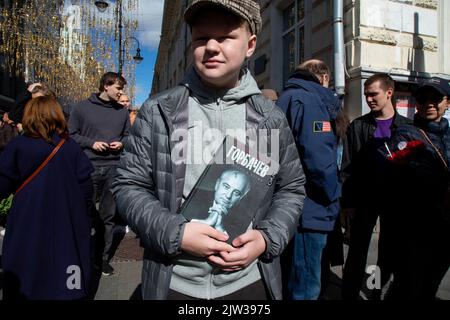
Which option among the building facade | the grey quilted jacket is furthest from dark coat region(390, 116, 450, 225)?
the building facade

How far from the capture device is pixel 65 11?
1362 cm

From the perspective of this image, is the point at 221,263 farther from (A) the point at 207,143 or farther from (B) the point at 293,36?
(B) the point at 293,36

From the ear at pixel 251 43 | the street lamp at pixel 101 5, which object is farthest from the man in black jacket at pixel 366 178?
the street lamp at pixel 101 5

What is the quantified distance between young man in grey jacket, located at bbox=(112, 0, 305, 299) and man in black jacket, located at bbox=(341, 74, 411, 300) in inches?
80.2

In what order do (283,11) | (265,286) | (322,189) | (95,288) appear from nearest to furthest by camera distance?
(265,286) → (322,189) → (95,288) → (283,11)

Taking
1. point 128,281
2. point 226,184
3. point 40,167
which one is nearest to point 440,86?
point 226,184

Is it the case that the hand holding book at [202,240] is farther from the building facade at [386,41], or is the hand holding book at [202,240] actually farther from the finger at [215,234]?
the building facade at [386,41]

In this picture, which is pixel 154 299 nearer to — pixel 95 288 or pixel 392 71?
pixel 95 288

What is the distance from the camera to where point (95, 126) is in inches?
163

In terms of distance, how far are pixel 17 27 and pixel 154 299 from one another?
597 inches

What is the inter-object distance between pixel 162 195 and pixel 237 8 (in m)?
0.76

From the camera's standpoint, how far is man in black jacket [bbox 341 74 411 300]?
3287 mm

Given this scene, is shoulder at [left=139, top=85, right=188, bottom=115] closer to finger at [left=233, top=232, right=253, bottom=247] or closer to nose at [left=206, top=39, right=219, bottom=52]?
nose at [left=206, top=39, right=219, bottom=52]
